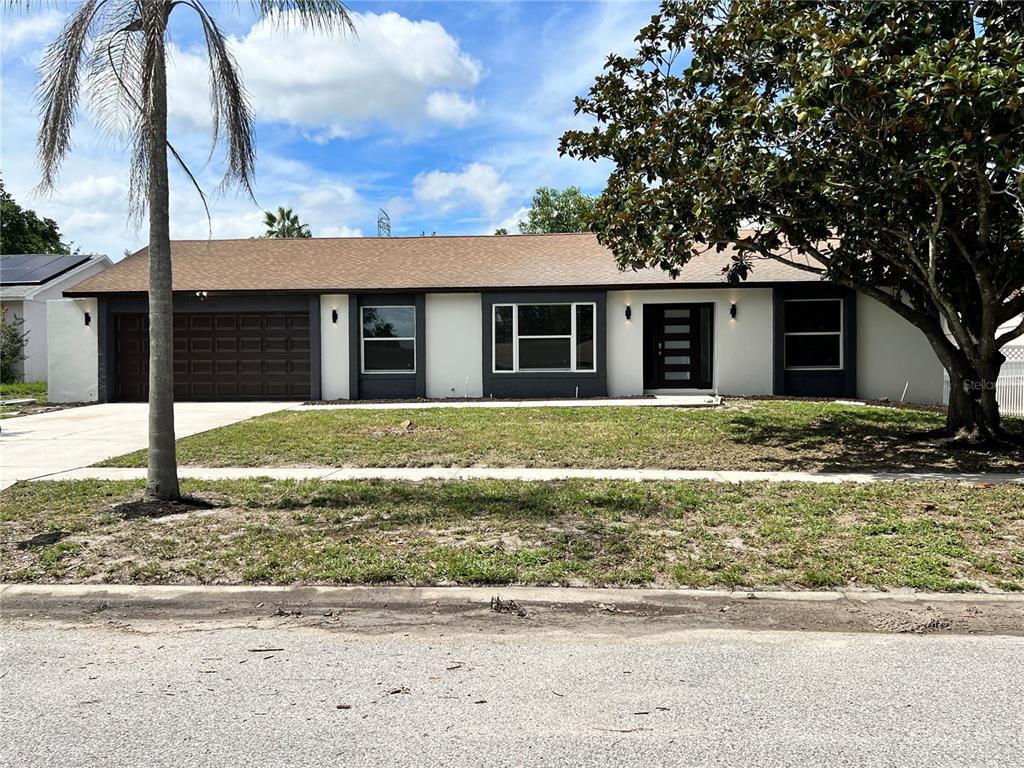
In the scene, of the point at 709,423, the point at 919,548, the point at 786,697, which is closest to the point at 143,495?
the point at 786,697

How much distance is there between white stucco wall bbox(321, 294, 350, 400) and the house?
3cm

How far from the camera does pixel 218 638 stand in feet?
13.6

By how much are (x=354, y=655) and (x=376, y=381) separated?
46.1 feet

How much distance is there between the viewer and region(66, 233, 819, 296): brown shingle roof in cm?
→ 1714

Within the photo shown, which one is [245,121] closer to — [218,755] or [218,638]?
[218,638]

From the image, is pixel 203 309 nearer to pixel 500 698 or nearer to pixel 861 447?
pixel 861 447

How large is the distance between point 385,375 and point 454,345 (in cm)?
188

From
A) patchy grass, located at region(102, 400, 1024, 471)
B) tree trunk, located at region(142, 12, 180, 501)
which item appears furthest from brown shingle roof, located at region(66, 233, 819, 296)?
tree trunk, located at region(142, 12, 180, 501)

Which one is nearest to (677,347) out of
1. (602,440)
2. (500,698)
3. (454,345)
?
(454,345)

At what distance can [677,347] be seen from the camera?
18141 mm

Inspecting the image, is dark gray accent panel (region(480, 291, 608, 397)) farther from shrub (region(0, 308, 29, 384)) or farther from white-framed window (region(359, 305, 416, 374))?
shrub (region(0, 308, 29, 384))

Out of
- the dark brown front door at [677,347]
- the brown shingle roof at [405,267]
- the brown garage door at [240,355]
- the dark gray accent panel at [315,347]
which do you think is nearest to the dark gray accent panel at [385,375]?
the brown shingle roof at [405,267]

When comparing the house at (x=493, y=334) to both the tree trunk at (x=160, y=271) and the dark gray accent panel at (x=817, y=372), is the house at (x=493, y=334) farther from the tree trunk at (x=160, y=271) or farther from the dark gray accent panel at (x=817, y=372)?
the tree trunk at (x=160, y=271)

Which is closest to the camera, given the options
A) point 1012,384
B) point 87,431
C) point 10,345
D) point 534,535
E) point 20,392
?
point 534,535
